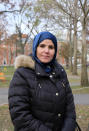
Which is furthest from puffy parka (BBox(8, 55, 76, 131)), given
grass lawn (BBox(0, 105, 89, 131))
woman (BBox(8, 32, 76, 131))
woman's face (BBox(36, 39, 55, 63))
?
grass lawn (BBox(0, 105, 89, 131))

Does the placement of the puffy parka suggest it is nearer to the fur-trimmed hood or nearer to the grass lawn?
the fur-trimmed hood

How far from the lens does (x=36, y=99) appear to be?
6.09ft

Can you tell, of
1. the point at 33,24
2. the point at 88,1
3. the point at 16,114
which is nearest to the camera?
the point at 16,114

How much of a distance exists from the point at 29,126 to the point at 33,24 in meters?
25.2

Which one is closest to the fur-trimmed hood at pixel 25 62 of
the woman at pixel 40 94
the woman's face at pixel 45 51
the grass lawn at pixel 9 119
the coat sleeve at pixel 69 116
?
the woman at pixel 40 94

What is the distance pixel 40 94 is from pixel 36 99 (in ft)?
0.23

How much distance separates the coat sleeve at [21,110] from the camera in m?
1.76

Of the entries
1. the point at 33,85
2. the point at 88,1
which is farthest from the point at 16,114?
the point at 88,1

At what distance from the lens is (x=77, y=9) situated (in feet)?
35.2

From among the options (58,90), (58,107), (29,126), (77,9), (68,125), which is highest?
(77,9)

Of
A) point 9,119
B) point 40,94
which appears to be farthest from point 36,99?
point 9,119

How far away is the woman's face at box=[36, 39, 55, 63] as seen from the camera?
203 centimetres

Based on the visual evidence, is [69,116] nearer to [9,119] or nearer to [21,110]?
[21,110]

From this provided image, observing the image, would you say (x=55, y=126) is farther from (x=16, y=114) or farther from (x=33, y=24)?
(x=33, y=24)
